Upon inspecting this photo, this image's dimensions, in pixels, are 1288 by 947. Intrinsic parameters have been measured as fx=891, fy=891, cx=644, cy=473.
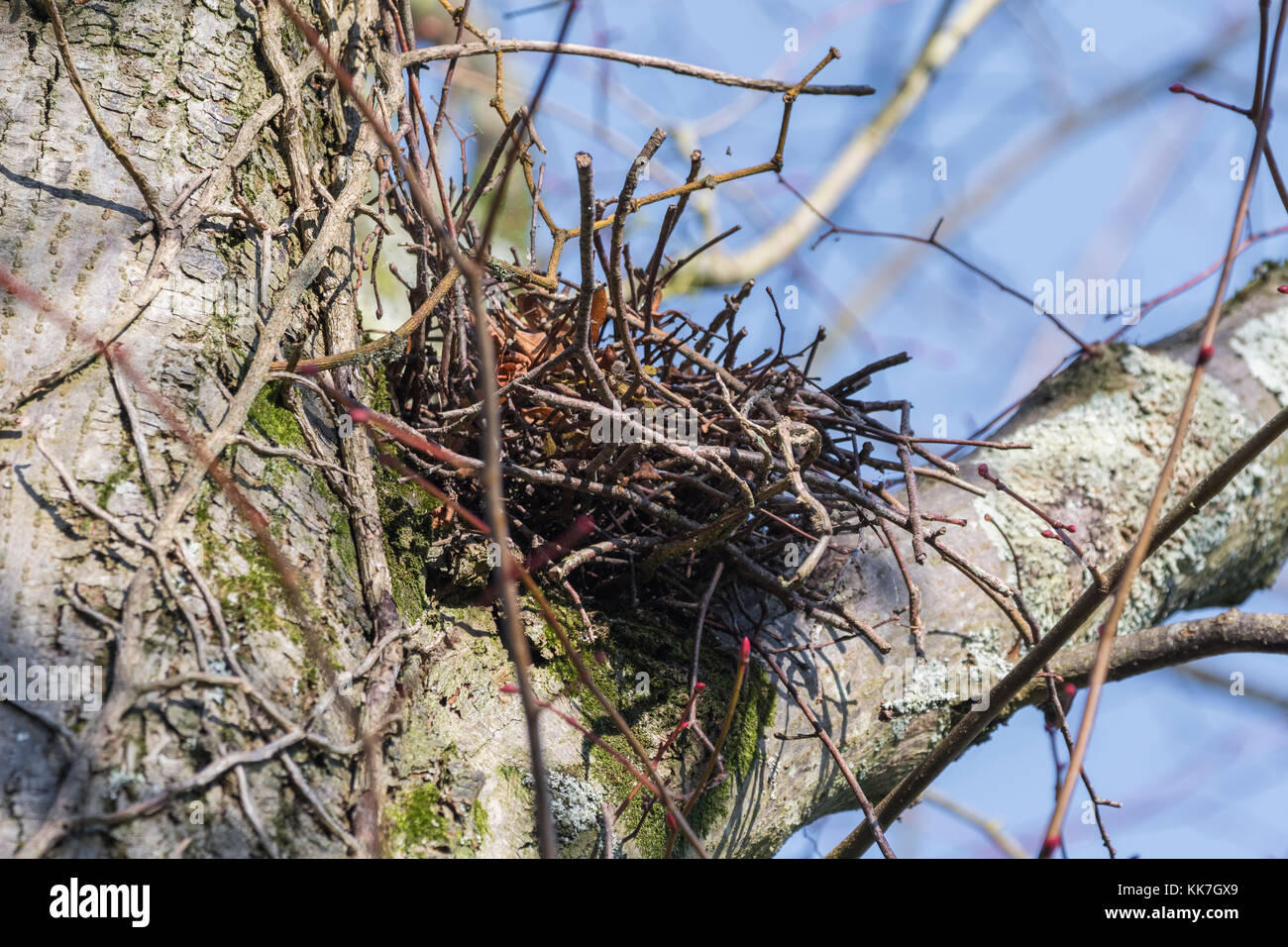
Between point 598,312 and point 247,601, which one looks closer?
point 247,601

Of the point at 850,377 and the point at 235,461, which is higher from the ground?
the point at 850,377

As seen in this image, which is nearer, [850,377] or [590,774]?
[590,774]

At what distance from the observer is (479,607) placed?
131 centimetres

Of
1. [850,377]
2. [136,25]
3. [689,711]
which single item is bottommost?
[689,711]

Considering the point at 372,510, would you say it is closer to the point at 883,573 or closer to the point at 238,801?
the point at 238,801

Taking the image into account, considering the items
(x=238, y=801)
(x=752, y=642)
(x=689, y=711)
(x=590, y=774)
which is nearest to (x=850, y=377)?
(x=752, y=642)

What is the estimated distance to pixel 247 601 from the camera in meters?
0.97

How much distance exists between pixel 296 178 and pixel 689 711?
980mm

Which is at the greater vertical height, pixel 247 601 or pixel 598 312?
pixel 598 312

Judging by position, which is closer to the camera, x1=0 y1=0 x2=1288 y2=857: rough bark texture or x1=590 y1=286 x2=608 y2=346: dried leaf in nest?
x1=0 y1=0 x2=1288 y2=857: rough bark texture

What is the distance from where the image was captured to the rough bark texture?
0.86 m

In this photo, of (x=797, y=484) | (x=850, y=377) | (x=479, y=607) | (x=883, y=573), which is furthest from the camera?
(x=883, y=573)

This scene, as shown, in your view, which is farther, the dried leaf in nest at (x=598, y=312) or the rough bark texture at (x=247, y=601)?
the dried leaf in nest at (x=598, y=312)

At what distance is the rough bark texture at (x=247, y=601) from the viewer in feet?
2.81
